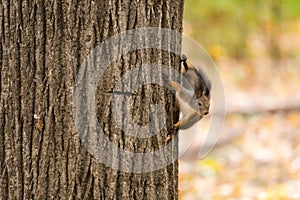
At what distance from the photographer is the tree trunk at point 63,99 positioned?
3348 millimetres

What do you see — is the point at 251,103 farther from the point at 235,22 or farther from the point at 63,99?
the point at 63,99

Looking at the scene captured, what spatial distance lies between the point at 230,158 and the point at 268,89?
5.79m

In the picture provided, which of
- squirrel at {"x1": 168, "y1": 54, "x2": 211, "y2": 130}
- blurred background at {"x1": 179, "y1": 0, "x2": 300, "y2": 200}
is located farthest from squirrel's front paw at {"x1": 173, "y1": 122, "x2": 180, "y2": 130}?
blurred background at {"x1": 179, "y1": 0, "x2": 300, "y2": 200}

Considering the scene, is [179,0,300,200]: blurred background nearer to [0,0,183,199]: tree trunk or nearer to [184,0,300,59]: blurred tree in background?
[184,0,300,59]: blurred tree in background

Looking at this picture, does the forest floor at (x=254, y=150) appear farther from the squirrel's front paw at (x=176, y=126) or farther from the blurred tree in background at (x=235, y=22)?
the squirrel's front paw at (x=176, y=126)

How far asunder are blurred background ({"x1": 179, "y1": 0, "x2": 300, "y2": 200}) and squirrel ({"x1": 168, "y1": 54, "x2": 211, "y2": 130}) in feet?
1.23

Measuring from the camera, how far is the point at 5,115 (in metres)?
3.45

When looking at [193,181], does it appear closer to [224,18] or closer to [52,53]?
[52,53]

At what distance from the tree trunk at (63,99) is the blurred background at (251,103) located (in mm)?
737

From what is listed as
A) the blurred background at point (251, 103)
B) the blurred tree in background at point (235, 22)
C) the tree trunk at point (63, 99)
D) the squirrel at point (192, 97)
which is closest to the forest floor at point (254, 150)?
the blurred background at point (251, 103)

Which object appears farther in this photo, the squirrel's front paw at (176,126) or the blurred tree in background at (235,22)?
the blurred tree in background at (235,22)

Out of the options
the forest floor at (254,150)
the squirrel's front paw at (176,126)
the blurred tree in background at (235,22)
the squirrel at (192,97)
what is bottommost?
the forest floor at (254,150)

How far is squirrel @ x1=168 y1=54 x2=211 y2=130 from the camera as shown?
11.9ft

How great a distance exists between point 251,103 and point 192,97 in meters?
9.56
